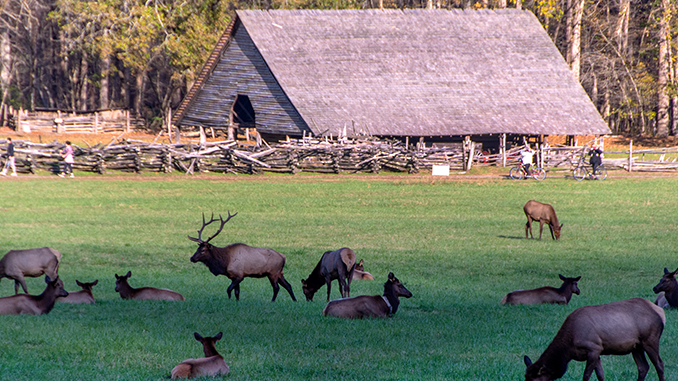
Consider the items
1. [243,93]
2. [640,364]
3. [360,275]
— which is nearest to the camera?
[640,364]

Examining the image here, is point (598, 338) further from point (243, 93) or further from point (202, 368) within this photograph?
point (243, 93)

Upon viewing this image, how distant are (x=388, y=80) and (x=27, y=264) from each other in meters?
37.0

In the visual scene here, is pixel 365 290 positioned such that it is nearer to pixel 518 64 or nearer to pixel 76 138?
pixel 518 64

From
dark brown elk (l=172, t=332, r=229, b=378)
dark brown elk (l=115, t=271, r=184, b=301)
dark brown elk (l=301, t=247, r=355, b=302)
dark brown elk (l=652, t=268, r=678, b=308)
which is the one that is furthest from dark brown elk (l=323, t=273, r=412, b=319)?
dark brown elk (l=652, t=268, r=678, b=308)

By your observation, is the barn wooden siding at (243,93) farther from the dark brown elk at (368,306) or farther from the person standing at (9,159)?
the dark brown elk at (368,306)

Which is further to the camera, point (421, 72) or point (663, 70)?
point (663, 70)

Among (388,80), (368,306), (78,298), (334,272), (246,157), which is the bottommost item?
(78,298)

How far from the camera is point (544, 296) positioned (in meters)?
12.2

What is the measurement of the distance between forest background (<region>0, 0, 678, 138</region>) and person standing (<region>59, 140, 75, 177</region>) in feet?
57.0

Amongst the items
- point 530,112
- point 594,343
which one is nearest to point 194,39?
point 530,112

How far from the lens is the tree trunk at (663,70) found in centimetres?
5728

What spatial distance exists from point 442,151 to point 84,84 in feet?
154

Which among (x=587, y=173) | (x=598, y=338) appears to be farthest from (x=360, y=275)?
(x=587, y=173)

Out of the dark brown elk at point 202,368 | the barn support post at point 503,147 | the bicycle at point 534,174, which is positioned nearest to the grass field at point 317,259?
the dark brown elk at point 202,368
